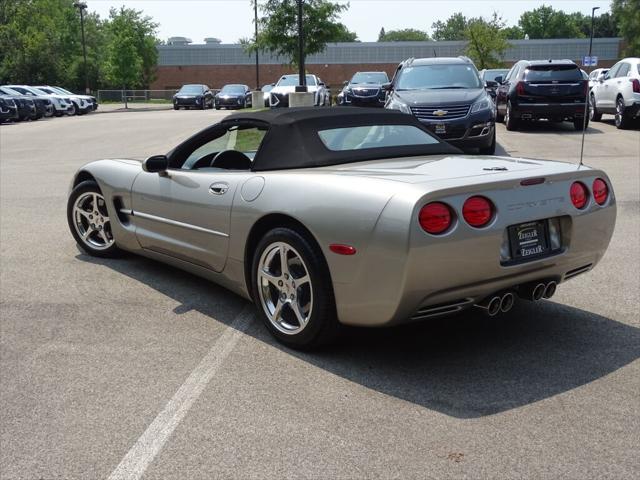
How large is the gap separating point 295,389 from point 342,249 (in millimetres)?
747

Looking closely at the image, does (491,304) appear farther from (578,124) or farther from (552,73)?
(578,124)

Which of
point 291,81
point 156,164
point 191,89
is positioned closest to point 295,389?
point 156,164

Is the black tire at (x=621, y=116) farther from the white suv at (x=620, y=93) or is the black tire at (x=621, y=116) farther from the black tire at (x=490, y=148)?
the black tire at (x=490, y=148)

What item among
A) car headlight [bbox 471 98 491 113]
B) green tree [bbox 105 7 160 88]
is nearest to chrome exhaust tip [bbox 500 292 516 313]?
car headlight [bbox 471 98 491 113]

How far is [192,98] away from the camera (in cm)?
4794

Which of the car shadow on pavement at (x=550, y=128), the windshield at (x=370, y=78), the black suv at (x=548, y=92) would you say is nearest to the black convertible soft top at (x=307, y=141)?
the black suv at (x=548, y=92)

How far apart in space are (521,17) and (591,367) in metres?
153

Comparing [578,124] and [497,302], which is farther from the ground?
[578,124]

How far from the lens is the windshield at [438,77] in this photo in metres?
13.7

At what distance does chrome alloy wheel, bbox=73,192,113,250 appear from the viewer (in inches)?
253

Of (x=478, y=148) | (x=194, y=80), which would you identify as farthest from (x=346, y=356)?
(x=194, y=80)

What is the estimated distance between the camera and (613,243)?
7.05m

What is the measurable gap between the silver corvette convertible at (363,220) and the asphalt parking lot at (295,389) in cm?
33

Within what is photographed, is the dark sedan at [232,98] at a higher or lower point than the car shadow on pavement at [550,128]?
higher
